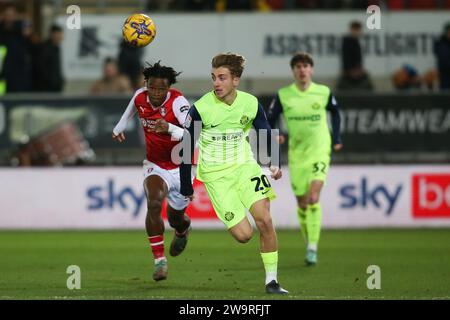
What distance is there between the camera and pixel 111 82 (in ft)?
64.8

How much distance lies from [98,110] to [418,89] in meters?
5.75

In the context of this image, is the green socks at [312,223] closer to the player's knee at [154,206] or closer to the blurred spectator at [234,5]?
the player's knee at [154,206]

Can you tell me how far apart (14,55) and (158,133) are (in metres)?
8.65

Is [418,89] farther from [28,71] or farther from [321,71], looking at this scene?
[28,71]

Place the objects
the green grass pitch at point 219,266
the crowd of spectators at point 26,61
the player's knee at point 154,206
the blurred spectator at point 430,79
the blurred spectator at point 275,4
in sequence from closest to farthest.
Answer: the green grass pitch at point 219,266
the player's knee at point 154,206
the crowd of spectators at point 26,61
the blurred spectator at point 430,79
the blurred spectator at point 275,4

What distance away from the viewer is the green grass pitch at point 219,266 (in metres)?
10.6

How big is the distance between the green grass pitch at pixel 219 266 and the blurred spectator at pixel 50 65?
2777mm

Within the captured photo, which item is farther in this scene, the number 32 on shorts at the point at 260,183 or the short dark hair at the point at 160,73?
the short dark hair at the point at 160,73

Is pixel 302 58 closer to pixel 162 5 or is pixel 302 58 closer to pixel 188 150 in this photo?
pixel 188 150

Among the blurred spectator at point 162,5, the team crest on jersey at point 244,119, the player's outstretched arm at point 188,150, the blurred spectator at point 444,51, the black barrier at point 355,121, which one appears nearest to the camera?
the player's outstretched arm at point 188,150

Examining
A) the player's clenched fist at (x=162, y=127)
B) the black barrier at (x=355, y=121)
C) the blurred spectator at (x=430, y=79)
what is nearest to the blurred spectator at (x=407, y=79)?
the blurred spectator at (x=430, y=79)

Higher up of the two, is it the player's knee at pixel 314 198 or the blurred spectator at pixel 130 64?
the blurred spectator at pixel 130 64

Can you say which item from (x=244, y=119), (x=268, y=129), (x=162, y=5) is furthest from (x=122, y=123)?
(x=162, y=5)

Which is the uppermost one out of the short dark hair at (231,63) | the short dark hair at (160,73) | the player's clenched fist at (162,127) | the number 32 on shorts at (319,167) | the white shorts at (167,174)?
the short dark hair at (231,63)
